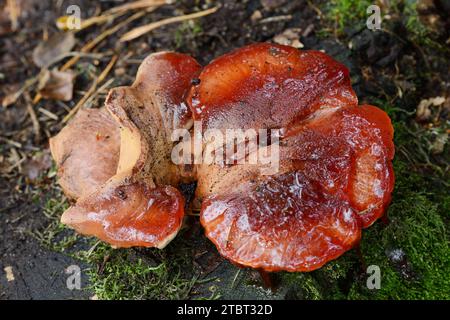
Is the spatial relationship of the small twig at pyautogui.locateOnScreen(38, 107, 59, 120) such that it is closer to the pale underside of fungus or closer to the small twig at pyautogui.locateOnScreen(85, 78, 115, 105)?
the small twig at pyautogui.locateOnScreen(85, 78, 115, 105)

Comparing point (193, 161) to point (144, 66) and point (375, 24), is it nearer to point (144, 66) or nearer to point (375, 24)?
point (144, 66)

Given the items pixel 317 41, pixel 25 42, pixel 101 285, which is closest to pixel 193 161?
pixel 101 285

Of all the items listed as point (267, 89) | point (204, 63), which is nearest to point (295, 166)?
point (267, 89)

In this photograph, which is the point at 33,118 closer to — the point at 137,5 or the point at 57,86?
the point at 57,86

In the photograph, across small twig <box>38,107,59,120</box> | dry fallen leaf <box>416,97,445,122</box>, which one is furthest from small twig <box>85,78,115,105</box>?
dry fallen leaf <box>416,97,445,122</box>

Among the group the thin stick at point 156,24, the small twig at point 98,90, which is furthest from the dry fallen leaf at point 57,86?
the thin stick at point 156,24

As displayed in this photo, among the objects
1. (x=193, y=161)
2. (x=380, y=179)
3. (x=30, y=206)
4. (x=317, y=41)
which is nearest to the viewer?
(x=380, y=179)

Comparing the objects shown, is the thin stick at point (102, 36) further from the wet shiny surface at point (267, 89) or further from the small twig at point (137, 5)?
the wet shiny surface at point (267, 89)
